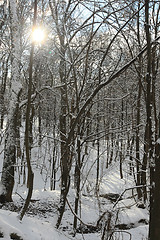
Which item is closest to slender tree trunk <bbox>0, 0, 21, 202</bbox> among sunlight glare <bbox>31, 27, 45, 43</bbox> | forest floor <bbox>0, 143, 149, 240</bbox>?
forest floor <bbox>0, 143, 149, 240</bbox>

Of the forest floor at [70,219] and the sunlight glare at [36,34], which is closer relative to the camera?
the sunlight glare at [36,34]

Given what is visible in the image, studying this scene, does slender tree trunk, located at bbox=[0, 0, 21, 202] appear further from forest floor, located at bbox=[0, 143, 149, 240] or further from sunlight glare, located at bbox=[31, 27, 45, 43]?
sunlight glare, located at bbox=[31, 27, 45, 43]

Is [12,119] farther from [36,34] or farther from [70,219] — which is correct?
[36,34]

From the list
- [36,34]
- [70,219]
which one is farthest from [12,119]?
[36,34]

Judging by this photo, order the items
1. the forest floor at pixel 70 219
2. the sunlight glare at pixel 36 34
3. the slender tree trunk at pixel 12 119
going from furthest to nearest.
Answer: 1. the slender tree trunk at pixel 12 119
2. the forest floor at pixel 70 219
3. the sunlight glare at pixel 36 34

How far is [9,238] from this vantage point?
2576 millimetres

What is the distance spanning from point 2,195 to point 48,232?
3.21m

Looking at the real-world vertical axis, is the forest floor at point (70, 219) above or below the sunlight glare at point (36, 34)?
below

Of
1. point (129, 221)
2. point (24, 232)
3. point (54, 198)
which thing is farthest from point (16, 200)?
point (24, 232)

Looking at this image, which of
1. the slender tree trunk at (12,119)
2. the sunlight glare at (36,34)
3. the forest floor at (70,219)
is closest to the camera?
the sunlight glare at (36,34)

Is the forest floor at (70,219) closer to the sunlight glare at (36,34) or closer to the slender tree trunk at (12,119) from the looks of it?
the slender tree trunk at (12,119)

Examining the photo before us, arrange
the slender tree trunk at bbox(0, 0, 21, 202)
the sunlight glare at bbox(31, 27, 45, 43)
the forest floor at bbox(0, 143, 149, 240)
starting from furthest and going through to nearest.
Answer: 1. the slender tree trunk at bbox(0, 0, 21, 202)
2. the forest floor at bbox(0, 143, 149, 240)
3. the sunlight glare at bbox(31, 27, 45, 43)

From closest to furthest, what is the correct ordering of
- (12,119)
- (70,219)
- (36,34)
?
(36,34)
(70,219)
(12,119)

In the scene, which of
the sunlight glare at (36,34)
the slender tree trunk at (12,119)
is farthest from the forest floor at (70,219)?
the sunlight glare at (36,34)
